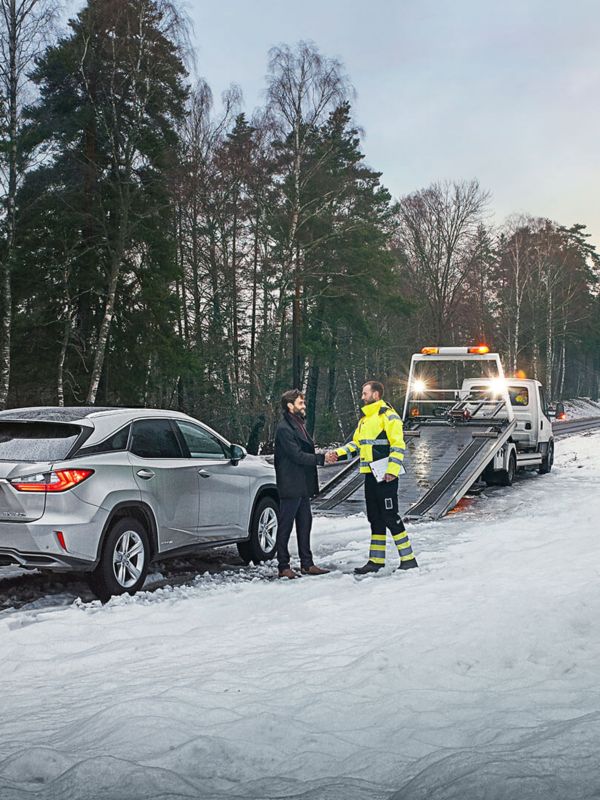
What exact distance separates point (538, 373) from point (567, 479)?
50395 mm

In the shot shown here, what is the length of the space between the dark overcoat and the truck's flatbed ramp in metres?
4.28

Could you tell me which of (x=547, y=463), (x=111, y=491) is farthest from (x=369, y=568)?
(x=547, y=463)

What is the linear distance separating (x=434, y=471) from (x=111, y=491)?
8.56 meters

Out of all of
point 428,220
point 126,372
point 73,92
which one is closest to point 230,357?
point 126,372

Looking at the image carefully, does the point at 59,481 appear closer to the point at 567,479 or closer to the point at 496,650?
the point at 496,650

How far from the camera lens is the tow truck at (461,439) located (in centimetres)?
1414

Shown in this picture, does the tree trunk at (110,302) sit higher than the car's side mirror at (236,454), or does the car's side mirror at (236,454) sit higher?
the tree trunk at (110,302)

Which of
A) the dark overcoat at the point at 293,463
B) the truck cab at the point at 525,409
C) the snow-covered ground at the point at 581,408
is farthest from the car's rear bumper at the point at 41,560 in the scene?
the snow-covered ground at the point at 581,408

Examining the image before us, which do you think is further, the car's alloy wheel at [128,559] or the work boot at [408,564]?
the work boot at [408,564]

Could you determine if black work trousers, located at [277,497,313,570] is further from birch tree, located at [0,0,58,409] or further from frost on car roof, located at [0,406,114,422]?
birch tree, located at [0,0,58,409]

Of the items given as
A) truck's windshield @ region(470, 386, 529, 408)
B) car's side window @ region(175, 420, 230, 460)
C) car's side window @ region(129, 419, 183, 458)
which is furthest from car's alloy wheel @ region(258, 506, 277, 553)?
truck's windshield @ region(470, 386, 529, 408)

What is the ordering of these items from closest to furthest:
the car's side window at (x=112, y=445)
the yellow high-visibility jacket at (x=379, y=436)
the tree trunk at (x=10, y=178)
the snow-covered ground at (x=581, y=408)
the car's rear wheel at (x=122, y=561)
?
the car's rear wheel at (x=122, y=561)
the car's side window at (x=112, y=445)
the yellow high-visibility jacket at (x=379, y=436)
the tree trunk at (x=10, y=178)
the snow-covered ground at (x=581, y=408)

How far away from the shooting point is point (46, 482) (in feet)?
23.6

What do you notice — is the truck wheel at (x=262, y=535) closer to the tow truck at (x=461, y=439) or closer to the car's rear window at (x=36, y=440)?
the car's rear window at (x=36, y=440)
